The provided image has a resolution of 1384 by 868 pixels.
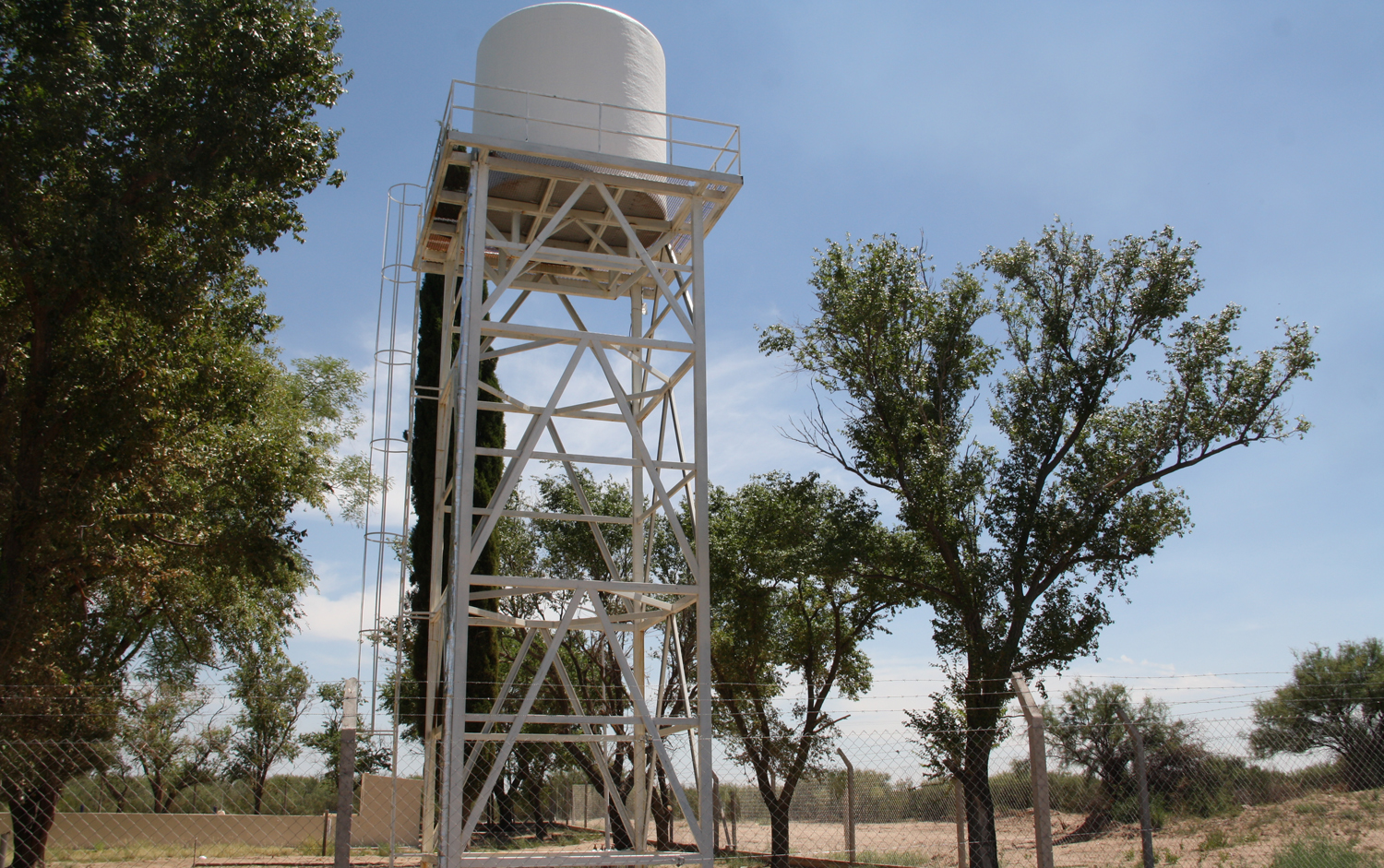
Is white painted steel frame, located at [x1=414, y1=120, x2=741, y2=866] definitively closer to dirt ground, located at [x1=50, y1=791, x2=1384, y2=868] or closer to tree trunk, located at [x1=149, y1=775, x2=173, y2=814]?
dirt ground, located at [x1=50, y1=791, x2=1384, y2=868]

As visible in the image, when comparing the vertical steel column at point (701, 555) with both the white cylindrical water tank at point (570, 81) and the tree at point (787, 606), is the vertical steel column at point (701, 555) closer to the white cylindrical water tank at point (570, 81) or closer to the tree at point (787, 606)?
the white cylindrical water tank at point (570, 81)

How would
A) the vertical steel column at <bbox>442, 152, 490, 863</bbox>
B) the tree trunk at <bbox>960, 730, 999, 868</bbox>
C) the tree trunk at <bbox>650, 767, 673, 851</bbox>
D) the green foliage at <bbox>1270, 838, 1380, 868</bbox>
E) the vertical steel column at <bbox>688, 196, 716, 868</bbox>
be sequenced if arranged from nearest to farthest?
the vertical steel column at <bbox>442, 152, 490, 863</bbox>, the vertical steel column at <bbox>688, 196, 716, 868</bbox>, the green foliage at <bbox>1270, 838, 1380, 868</bbox>, the tree trunk at <bbox>960, 730, 999, 868</bbox>, the tree trunk at <bbox>650, 767, 673, 851</bbox>

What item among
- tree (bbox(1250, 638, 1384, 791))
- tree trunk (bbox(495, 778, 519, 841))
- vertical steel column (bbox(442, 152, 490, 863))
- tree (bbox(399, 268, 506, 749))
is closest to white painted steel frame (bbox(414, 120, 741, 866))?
vertical steel column (bbox(442, 152, 490, 863))

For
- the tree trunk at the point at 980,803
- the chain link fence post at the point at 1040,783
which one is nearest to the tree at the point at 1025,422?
the tree trunk at the point at 980,803

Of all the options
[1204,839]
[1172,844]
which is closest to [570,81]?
[1204,839]

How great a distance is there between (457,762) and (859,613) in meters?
14.2

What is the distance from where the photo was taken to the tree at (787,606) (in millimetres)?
19156

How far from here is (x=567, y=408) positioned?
12422 mm

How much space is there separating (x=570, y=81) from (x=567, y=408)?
3677 mm

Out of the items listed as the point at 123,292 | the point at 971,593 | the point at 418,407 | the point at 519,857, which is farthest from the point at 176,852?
the point at 971,593

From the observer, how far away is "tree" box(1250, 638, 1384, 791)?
12.2 meters

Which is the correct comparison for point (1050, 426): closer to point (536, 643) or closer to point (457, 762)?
point (457, 762)

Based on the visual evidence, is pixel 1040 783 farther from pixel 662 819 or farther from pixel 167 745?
pixel 167 745

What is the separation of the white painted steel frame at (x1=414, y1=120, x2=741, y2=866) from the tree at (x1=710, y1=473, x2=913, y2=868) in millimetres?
7031
